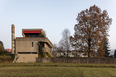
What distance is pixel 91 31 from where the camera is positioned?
32.6 metres

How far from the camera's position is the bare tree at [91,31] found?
32.4 m

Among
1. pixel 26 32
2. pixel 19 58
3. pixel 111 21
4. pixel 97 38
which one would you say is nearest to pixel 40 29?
pixel 26 32

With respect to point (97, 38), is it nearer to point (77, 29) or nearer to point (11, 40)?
point (77, 29)

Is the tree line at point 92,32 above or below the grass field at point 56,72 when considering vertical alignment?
above

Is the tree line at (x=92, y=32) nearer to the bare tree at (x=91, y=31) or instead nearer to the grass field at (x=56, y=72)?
the bare tree at (x=91, y=31)

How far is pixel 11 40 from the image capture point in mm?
39156

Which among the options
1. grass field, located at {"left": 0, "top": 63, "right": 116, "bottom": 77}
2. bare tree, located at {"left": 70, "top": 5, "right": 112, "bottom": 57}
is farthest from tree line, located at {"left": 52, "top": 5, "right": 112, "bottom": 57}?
grass field, located at {"left": 0, "top": 63, "right": 116, "bottom": 77}

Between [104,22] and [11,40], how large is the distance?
2725 centimetres

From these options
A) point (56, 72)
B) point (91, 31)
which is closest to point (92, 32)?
point (91, 31)

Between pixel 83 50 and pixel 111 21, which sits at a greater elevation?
pixel 111 21

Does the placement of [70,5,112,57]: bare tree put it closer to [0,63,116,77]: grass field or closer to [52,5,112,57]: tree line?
[52,5,112,57]: tree line

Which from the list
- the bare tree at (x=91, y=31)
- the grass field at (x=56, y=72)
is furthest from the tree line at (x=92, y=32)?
the grass field at (x=56, y=72)

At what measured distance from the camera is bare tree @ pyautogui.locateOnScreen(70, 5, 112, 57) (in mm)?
32406

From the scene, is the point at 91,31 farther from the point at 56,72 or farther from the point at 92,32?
the point at 56,72
